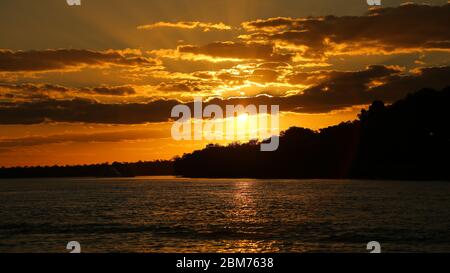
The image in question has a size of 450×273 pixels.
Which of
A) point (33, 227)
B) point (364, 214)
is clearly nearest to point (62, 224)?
point (33, 227)

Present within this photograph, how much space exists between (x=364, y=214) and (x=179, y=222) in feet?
95.3

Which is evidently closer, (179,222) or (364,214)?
(179,222)

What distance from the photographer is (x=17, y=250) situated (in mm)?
50688

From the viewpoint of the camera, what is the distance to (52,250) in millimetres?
51281
